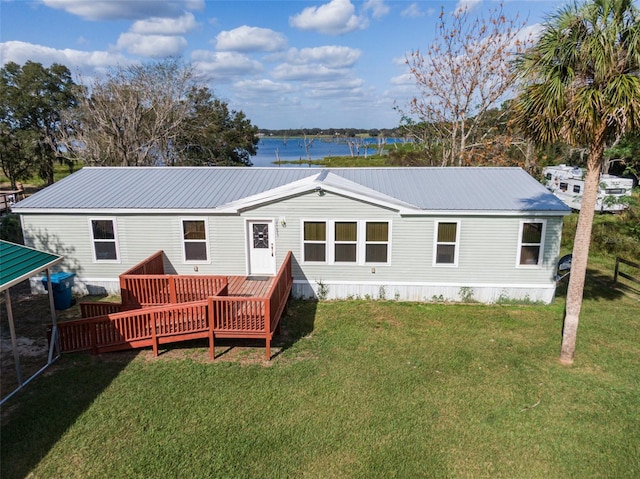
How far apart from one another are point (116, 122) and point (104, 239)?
15.4 m

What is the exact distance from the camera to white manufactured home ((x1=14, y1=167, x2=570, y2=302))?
12500 mm

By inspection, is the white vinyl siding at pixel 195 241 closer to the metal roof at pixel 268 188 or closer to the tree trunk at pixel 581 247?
the metal roof at pixel 268 188

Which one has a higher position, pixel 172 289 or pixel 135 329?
pixel 172 289

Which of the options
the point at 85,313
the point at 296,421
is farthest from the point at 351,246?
the point at 85,313

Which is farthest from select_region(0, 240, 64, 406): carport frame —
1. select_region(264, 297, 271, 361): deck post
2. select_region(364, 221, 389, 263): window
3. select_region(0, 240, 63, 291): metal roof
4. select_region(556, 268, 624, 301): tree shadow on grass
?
select_region(556, 268, 624, 301): tree shadow on grass

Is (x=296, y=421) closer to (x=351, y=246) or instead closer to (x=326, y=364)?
(x=326, y=364)

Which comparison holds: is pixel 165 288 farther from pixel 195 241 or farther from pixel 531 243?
pixel 531 243

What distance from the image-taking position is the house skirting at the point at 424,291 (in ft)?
42.3

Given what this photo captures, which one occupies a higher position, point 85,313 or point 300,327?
point 85,313

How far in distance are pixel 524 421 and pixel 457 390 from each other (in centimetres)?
129

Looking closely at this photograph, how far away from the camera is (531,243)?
12586 millimetres

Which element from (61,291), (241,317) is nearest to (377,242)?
(241,317)

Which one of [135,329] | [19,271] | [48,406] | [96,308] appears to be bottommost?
[48,406]

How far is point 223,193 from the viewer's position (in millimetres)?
13789
